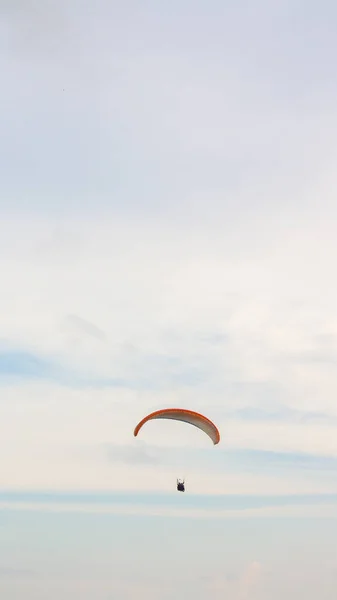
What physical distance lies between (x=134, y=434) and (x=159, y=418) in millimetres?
6580

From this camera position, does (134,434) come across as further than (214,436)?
No

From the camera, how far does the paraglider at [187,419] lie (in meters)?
105

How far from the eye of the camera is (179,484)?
112125 millimetres

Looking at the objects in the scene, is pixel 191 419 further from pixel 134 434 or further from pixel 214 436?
pixel 134 434

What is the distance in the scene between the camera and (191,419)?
360 feet

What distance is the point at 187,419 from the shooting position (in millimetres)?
110625

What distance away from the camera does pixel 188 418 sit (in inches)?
4323

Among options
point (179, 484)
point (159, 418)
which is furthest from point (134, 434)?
point (179, 484)

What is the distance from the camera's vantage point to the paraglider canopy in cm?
10525

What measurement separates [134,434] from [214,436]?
41.1 ft

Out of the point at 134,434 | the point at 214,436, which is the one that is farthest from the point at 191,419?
the point at 134,434

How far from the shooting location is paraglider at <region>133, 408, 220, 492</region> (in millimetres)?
105188

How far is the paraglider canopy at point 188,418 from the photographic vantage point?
105250 millimetres

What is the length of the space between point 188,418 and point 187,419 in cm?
85
